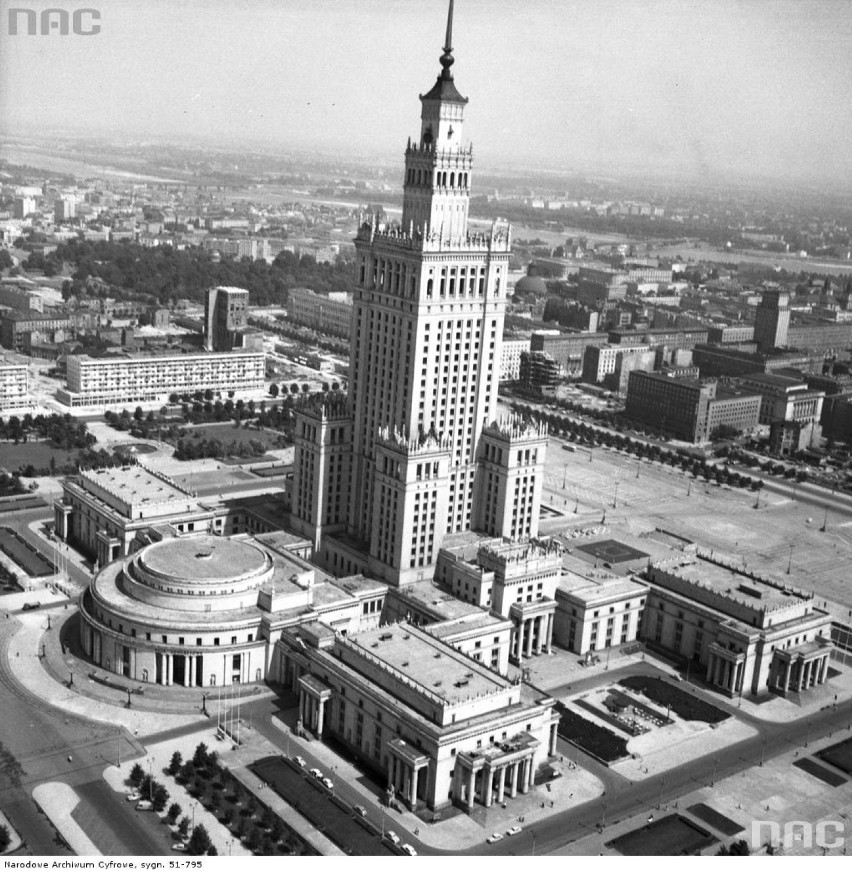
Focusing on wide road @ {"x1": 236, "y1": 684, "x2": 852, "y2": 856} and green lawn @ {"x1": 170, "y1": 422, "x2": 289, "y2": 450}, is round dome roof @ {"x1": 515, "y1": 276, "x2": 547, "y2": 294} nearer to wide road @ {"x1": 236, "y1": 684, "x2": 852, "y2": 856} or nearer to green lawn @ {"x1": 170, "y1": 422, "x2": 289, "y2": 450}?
green lawn @ {"x1": 170, "y1": 422, "x2": 289, "y2": 450}

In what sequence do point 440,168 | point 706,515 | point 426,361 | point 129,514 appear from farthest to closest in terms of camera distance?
point 706,515 → point 129,514 → point 426,361 → point 440,168

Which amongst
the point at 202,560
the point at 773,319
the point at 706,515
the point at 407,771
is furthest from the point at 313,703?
the point at 773,319

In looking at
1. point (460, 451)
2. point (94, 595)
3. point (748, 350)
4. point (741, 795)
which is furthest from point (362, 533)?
point (748, 350)

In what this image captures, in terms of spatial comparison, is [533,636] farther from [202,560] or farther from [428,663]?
[202,560]

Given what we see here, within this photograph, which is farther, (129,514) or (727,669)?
(129,514)

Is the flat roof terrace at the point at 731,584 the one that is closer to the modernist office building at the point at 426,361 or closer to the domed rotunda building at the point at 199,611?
the modernist office building at the point at 426,361

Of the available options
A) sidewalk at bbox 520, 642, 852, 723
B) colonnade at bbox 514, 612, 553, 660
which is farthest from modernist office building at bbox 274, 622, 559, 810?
colonnade at bbox 514, 612, 553, 660

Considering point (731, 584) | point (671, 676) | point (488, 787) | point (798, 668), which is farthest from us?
point (731, 584)
